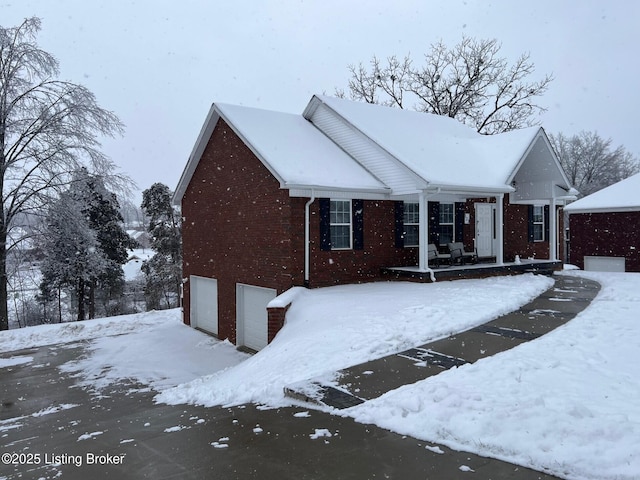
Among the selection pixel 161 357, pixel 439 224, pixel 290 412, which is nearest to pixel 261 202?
pixel 161 357

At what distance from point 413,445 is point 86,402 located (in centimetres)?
751

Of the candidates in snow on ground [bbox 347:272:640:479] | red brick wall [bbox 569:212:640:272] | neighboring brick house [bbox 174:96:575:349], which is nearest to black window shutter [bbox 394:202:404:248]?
neighboring brick house [bbox 174:96:575:349]

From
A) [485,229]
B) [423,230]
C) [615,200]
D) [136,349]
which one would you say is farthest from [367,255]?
[615,200]

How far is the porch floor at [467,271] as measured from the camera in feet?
47.0

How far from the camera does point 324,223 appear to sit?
1383cm

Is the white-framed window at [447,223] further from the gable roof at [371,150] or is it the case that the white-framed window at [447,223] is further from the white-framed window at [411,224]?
the gable roof at [371,150]

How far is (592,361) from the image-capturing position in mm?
6602

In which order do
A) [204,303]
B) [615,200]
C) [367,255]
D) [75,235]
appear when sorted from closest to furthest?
[367,255]
[204,303]
[75,235]
[615,200]

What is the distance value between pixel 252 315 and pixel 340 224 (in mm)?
4170

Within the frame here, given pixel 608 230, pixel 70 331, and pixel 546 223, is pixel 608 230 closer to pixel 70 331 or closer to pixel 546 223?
pixel 546 223

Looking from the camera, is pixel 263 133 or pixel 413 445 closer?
pixel 413 445

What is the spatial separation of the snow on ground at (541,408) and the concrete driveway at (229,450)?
255mm

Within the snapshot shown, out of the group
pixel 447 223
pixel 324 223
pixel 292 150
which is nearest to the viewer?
pixel 324 223

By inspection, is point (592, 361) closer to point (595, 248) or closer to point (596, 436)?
point (596, 436)
